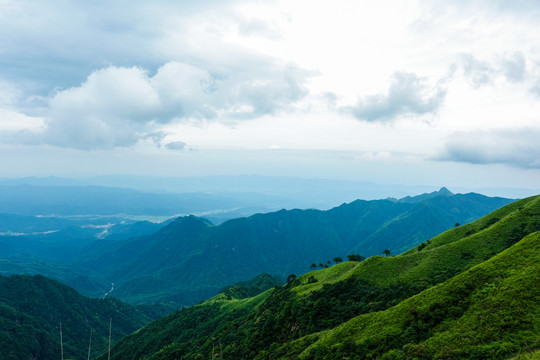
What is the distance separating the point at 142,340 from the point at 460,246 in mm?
167551

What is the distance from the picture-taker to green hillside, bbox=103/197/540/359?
42688mm

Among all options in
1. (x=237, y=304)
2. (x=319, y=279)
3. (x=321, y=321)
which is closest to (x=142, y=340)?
(x=237, y=304)

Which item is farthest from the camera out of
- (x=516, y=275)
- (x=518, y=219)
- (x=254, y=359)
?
(x=518, y=219)

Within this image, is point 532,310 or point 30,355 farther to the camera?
point 30,355

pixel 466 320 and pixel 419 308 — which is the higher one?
pixel 466 320

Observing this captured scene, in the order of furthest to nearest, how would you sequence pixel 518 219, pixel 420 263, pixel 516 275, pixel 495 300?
pixel 518 219 → pixel 420 263 → pixel 516 275 → pixel 495 300

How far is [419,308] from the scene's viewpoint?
173 feet

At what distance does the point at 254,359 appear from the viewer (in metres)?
72.3

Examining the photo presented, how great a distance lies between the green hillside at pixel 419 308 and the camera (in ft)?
140

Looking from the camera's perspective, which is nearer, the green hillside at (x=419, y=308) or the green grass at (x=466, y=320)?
the green grass at (x=466, y=320)

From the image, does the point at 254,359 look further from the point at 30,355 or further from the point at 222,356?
the point at 30,355

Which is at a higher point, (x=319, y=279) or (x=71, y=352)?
(x=319, y=279)

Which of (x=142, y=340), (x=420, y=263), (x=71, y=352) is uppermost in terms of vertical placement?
(x=420, y=263)

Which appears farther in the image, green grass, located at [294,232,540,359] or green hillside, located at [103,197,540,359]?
green hillside, located at [103,197,540,359]
